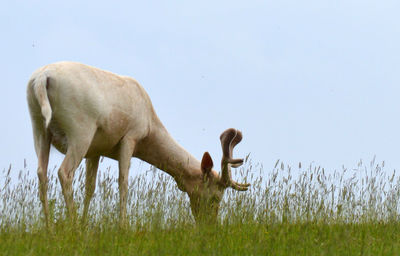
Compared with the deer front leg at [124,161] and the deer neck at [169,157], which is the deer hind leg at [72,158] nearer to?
the deer front leg at [124,161]

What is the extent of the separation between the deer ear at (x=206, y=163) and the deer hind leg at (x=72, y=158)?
5.87ft

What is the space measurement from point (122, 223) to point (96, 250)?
162cm

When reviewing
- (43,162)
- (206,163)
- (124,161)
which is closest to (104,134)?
(124,161)

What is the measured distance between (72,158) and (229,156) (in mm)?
2307

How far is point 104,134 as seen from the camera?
7188 millimetres

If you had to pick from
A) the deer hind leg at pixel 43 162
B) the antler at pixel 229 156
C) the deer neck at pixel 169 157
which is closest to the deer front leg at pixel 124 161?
the deer neck at pixel 169 157

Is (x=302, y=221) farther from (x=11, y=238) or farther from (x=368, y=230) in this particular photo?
(x=11, y=238)

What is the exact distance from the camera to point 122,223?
21.7 feet

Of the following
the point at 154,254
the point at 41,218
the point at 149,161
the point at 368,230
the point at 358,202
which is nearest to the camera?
the point at 154,254

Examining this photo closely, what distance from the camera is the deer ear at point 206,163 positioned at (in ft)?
26.1

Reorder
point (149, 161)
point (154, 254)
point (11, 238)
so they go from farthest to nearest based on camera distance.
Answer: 1. point (149, 161)
2. point (11, 238)
3. point (154, 254)

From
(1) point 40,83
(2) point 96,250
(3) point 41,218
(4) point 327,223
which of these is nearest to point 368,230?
(4) point 327,223

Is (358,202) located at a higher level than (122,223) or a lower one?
higher

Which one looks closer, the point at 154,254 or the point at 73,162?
the point at 154,254
